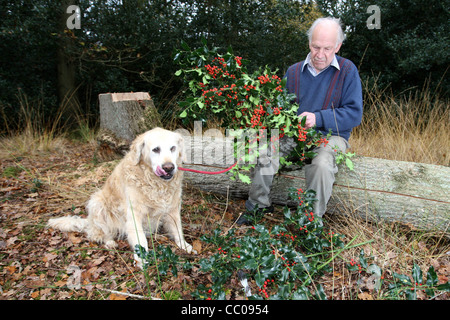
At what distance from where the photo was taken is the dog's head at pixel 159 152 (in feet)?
8.20

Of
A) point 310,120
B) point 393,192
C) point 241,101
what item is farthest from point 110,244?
point 393,192

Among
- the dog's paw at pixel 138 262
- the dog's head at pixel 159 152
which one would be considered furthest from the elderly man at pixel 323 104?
the dog's paw at pixel 138 262

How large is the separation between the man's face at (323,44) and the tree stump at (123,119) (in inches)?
93.2

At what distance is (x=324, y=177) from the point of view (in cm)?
272

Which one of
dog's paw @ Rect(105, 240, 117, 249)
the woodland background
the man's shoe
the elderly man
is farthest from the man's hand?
the woodland background

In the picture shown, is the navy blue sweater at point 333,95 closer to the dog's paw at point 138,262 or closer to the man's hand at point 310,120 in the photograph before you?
the man's hand at point 310,120

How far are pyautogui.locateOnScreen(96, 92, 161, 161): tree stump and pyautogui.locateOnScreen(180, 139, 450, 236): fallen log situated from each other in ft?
6.94

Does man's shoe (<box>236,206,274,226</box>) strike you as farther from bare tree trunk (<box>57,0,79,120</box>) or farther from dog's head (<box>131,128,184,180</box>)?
bare tree trunk (<box>57,0,79,120</box>)

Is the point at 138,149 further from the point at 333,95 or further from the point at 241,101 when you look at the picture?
the point at 333,95

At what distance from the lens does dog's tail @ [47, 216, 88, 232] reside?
2.94 meters

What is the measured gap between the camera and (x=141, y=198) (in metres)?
2.74

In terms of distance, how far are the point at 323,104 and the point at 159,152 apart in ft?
5.78

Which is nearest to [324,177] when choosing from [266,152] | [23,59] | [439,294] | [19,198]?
[266,152]

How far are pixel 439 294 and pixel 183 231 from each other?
2.24 metres
